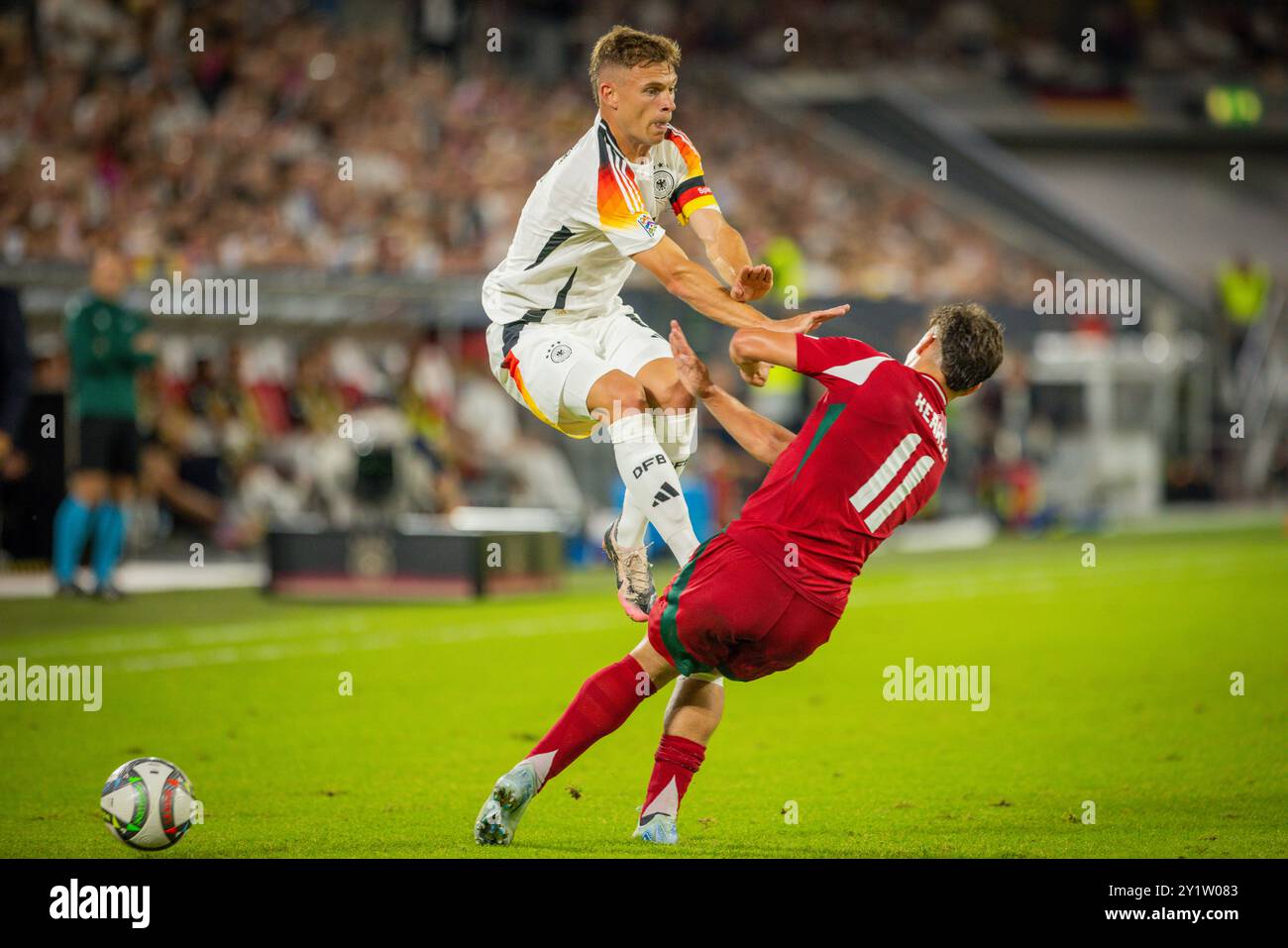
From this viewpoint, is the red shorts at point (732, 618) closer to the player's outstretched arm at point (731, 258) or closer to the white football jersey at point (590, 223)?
the player's outstretched arm at point (731, 258)

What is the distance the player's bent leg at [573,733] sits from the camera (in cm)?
537

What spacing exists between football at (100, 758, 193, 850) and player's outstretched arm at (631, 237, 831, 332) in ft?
7.39

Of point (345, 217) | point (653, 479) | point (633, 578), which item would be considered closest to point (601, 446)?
point (345, 217)

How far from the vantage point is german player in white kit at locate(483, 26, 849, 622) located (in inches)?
235

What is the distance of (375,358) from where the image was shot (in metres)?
18.0

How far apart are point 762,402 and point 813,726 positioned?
461 inches

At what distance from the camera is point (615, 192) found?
5.98 metres

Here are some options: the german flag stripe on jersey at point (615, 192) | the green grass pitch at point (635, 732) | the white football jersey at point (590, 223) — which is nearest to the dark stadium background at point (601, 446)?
the green grass pitch at point (635, 732)

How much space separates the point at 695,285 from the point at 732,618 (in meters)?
1.23

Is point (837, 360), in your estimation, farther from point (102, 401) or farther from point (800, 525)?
point (102, 401)

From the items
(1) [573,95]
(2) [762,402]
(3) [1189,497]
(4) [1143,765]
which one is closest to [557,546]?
(2) [762,402]

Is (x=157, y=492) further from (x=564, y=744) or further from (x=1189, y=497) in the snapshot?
(x=1189, y=497)

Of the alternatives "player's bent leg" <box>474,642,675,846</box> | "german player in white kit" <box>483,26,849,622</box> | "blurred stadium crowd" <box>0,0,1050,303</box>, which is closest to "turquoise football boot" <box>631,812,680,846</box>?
"player's bent leg" <box>474,642,675,846</box>

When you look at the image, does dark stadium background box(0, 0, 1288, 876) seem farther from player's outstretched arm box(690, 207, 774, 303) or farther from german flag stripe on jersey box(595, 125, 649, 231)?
german flag stripe on jersey box(595, 125, 649, 231)
